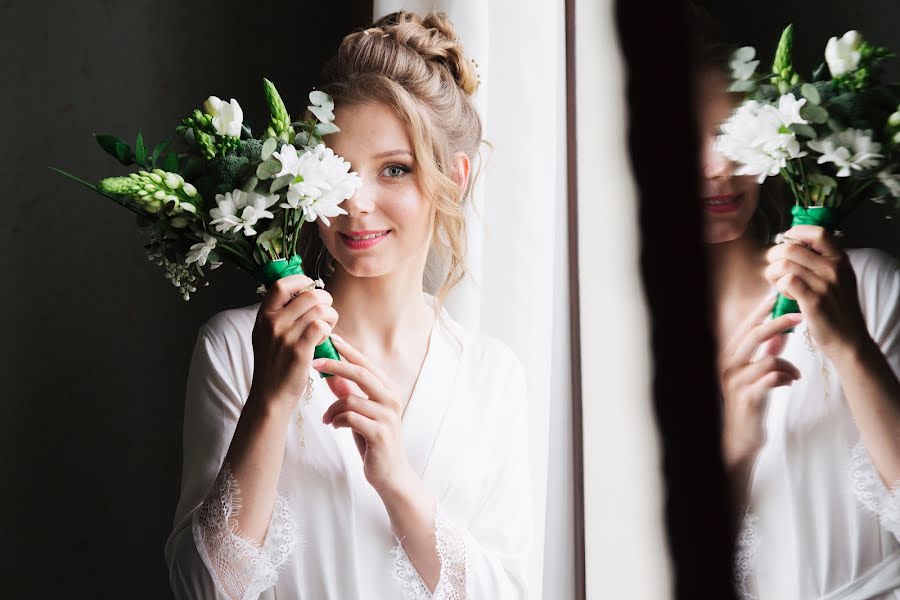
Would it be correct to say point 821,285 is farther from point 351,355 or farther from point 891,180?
point 351,355

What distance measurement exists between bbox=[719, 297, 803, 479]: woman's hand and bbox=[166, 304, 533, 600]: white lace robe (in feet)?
0.75

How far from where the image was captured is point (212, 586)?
2.95ft

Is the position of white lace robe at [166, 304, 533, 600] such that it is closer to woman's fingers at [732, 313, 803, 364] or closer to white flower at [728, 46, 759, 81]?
woman's fingers at [732, 313, 803, 364]

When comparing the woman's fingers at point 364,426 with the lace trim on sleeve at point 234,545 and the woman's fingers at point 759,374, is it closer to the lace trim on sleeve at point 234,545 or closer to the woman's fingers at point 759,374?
the lace trim on sleeve at point 234,545

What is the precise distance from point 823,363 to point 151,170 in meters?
0.71

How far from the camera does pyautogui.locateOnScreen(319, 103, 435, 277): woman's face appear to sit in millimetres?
941

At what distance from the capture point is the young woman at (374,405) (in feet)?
2.93

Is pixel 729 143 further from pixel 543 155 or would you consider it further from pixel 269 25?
pixel 269 25

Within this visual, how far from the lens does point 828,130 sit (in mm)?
765

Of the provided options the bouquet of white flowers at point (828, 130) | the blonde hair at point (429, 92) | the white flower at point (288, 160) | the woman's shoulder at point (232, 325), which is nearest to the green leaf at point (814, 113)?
the bouquet of white flowers at point (828, 130)

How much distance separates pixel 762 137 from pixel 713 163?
0.26 ft


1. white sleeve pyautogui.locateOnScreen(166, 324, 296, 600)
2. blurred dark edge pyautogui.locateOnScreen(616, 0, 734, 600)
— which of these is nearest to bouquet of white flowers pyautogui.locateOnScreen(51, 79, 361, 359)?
white sleeve pyautogui.locateOnScreen(166, 324, 296, 600)

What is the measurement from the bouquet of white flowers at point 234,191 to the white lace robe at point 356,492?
0.32ft

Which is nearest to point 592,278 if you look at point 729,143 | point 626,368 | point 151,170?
point 626,368
